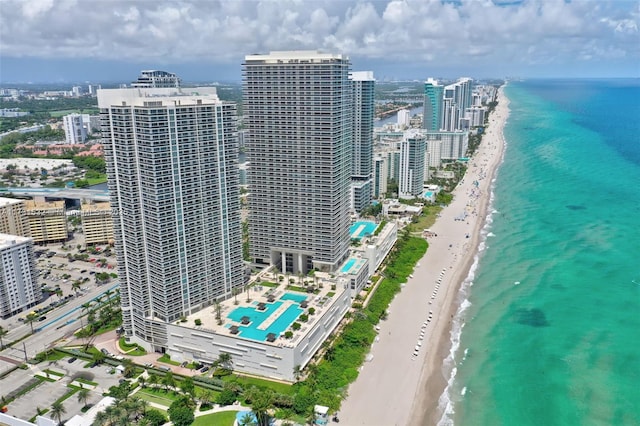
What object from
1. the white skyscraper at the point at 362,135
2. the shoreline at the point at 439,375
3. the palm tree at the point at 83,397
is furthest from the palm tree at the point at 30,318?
the white skyscraper at the point at 362,135

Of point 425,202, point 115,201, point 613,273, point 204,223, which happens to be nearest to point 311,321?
point 204,223

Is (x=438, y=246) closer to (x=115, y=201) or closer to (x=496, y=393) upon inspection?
(x=496, y=393)

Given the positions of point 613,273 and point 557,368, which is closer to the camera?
point 557,368

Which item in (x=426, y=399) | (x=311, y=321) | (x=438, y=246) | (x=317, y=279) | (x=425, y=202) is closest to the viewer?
(x=426, y=399)

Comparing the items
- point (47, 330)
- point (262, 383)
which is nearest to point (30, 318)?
point (47, 330)

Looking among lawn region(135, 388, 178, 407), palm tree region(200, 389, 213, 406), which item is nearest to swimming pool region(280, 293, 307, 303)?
palm tree region(200, 389, 213, 406)

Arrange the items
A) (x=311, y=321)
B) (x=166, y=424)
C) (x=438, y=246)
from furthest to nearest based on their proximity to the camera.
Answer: (x=438, y=246), (x=311, y=321), (x=166, y=424)

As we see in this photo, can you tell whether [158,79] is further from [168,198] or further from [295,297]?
[295,297]
